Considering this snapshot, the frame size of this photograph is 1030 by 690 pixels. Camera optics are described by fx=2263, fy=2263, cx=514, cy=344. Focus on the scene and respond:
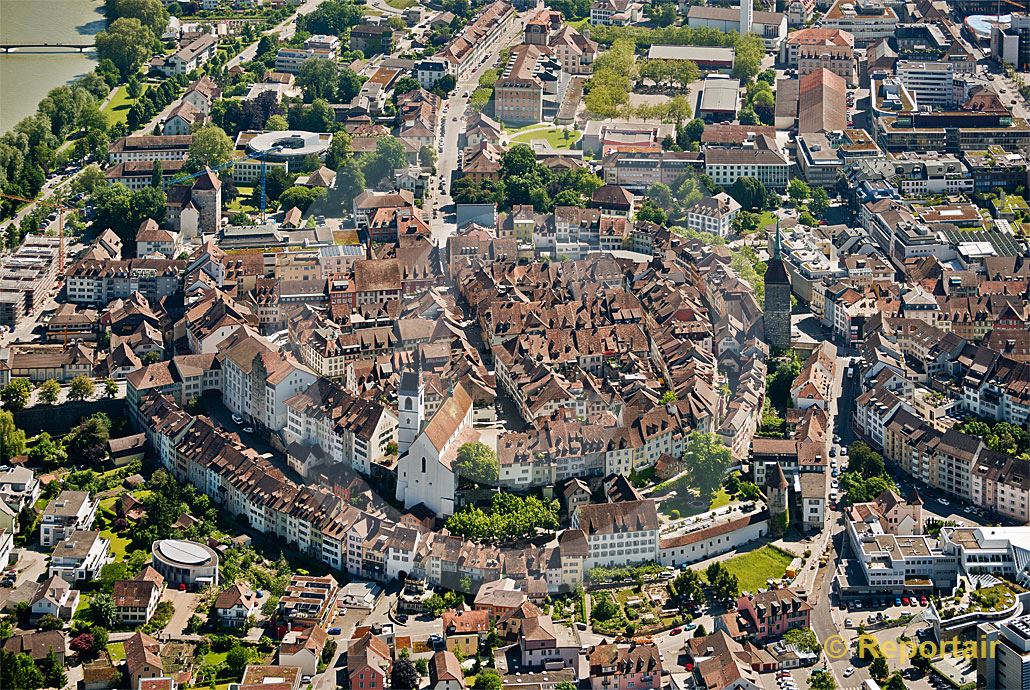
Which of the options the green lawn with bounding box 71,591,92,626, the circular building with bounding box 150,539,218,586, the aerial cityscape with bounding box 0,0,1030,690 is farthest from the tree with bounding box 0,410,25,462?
the green lawn with bounding box 71,591,92,626

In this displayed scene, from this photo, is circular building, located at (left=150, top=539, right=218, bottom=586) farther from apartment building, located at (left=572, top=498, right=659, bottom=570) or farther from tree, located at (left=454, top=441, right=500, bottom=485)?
apartment building, located at (left=572, top=498, right=659, bottom=570)

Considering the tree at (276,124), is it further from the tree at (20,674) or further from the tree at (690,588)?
the tree at (20,674)

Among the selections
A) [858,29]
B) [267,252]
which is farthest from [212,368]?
[858,29]

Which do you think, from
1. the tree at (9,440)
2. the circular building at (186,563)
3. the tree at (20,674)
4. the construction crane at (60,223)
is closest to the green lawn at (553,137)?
the construction crane at (60,223)

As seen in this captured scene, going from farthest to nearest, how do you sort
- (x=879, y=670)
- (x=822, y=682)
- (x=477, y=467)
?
(x=477, y=467)
(x=879, y=670)
(x=822, y=682)

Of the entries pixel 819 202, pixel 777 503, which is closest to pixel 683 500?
pixel 777 503

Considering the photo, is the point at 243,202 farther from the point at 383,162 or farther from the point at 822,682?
the point at 822,682

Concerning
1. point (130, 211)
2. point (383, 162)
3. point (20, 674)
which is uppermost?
point (383, 162)
